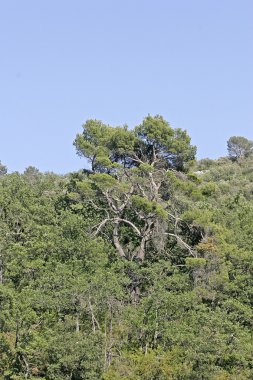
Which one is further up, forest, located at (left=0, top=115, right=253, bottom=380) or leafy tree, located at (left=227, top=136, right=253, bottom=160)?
leafy tree, located at (left=227, top=136, right=253, bottom=160)

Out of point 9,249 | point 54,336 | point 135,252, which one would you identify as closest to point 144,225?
point 135,252

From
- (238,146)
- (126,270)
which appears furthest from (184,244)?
(238,146)

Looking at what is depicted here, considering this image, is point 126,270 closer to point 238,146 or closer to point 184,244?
point 184,244

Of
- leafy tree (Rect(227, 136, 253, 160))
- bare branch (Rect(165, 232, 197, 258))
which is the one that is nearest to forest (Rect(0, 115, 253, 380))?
bare branch (Rect(165, 232, 197, 258))

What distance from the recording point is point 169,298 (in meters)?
32.4

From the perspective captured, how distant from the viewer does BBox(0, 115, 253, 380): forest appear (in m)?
30.0

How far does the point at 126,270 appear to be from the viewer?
122 feet

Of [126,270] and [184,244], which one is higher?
[184,244]

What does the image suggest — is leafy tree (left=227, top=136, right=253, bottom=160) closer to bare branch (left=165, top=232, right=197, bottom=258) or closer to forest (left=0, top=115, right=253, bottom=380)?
forest (left=0, top=115, right=253, bottom=380)

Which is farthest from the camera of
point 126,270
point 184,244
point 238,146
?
point 238,146

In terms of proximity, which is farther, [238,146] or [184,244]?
[238,146]

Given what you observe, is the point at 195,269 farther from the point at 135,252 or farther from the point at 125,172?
the point at 125,172

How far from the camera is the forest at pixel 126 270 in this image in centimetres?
3002

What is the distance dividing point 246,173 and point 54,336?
62.7 m
